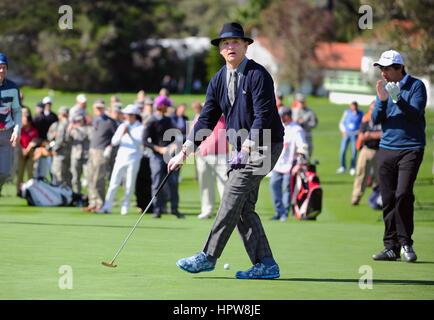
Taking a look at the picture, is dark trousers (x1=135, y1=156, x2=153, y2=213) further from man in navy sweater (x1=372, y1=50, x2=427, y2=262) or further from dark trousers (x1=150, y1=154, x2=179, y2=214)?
man in navy sweater (x1=372, y1=50, x2=427, y2=262)

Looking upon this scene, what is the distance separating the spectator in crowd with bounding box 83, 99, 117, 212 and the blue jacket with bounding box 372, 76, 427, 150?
11.2 m

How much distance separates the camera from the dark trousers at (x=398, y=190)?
12672 millimetres

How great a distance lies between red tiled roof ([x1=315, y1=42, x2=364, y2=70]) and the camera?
10989cm

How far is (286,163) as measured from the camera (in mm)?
21953

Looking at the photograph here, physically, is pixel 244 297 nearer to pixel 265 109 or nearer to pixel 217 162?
pixel 265 109

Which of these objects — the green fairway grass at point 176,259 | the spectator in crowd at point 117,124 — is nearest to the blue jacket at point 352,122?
the spectator in crowd at point 117,124

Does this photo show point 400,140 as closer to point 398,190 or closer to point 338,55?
point 398,190

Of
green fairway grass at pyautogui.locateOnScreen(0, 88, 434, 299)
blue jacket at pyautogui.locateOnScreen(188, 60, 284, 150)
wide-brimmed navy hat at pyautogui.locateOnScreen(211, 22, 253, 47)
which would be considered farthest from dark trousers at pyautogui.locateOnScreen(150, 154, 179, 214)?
wide-brimmed navy hat at pyautogui.locateOnScreen(211, 22, 253, 47)

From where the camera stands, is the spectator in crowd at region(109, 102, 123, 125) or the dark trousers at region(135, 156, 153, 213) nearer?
the dark trousers at region(135, 156, 153, 213)

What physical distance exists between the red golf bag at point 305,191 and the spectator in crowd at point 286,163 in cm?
17

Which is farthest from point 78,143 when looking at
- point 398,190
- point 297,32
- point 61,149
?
point 297,32
